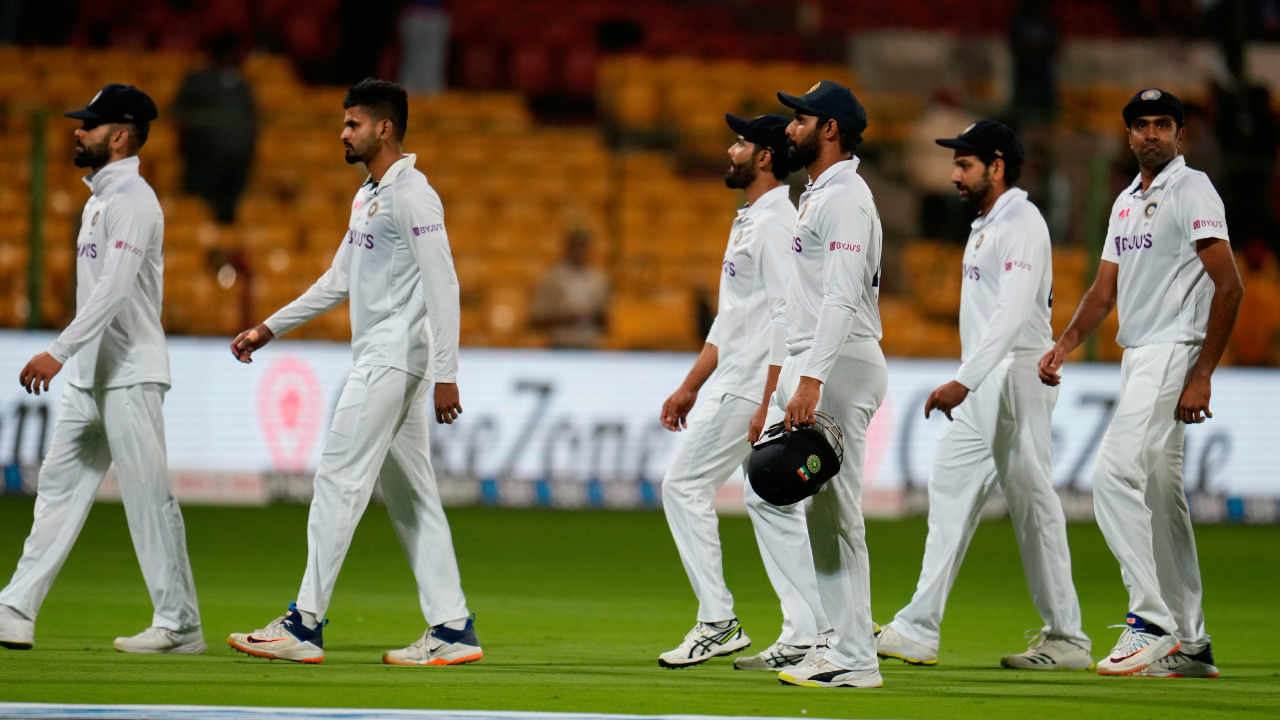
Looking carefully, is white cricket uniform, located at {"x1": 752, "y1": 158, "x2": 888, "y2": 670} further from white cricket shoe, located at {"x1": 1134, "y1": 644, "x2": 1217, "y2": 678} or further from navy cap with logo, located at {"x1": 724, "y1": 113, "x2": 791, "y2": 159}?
white cricket shoe, located at {"x1": 1134, "y1": 644, "x2": 1217, "y2": 678}

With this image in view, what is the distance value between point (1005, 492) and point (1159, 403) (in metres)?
0.83

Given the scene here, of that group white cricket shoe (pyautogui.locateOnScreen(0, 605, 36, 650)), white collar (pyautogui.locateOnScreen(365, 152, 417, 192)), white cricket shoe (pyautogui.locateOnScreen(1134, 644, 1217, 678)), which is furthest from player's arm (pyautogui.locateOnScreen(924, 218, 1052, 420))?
white cricket shoe (pyautogui.locateOnScreen(0, 605, 36, 650))

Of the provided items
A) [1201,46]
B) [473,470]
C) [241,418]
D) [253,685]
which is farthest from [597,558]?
[1201,46]

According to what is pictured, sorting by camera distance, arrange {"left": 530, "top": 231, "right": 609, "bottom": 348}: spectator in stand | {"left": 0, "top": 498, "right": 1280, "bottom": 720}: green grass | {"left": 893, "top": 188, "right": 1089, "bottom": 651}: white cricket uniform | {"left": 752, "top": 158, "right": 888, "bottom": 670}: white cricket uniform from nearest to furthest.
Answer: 1. {"left": 0, "top": 498, "right": 1280, "bottom": 720}: green grass
2. {"left": 752, "top": 158, "right": 888, "bottom": 670}: white cricket uniform
3. {"left": 893, "top": 188, "right": 1089, "bottom": 651}: white cricket uniform
4. {"left": 530, "top": 231, "right": 609, "bottom": 348}: spectator in stand

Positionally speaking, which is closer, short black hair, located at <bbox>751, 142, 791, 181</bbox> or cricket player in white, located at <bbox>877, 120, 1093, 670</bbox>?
cricket player in white, located at <bbox>877, 120, 1093, 670</bbox>

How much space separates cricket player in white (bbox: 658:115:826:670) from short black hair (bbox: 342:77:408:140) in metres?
1.44

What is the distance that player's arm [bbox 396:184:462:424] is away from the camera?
20.3ft

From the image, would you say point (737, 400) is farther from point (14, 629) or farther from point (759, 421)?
point (14, 629)

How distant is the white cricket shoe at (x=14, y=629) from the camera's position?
253 inches

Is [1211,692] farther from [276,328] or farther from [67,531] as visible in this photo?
[67,531]

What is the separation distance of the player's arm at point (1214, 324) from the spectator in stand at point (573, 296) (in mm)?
8987

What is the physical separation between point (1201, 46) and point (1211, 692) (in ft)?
60.1

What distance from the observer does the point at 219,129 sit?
1501 centimetres

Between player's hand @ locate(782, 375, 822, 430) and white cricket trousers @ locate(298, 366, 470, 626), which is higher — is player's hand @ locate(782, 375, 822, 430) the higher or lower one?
the higher one
